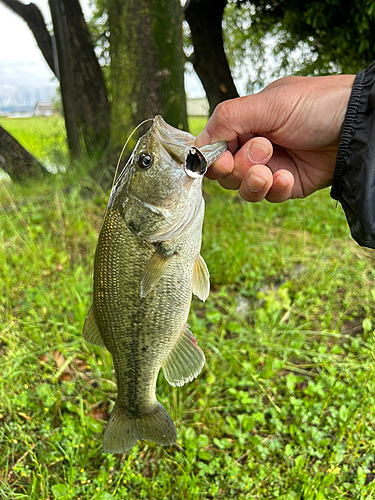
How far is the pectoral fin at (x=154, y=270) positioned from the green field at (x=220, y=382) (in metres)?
1.18

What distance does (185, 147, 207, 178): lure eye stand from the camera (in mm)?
1311

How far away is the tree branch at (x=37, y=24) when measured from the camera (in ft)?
18.4

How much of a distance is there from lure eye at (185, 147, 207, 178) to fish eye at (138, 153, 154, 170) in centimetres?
16

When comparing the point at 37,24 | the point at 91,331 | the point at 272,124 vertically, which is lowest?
the point at 91,331

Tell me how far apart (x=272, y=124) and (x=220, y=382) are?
169cm

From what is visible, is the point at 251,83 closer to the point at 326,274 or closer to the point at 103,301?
the point at 326,274

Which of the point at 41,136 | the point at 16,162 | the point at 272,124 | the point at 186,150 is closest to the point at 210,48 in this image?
the point at 41,136

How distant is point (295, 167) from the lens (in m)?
2.09

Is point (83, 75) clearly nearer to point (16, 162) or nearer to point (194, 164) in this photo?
point (16, 162)

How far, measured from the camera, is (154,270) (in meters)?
1.38

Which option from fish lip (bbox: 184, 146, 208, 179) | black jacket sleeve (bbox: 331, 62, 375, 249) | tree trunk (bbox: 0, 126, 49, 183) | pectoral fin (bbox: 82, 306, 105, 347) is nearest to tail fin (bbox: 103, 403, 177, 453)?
pectoral fin (bbox: 82, 306, 105, 347)

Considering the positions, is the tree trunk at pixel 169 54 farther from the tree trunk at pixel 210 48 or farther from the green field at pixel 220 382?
the tree trunk at pixel 210 48

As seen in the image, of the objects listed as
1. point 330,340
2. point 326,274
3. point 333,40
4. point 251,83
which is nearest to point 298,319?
point 330,340

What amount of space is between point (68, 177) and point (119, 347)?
3325mm
